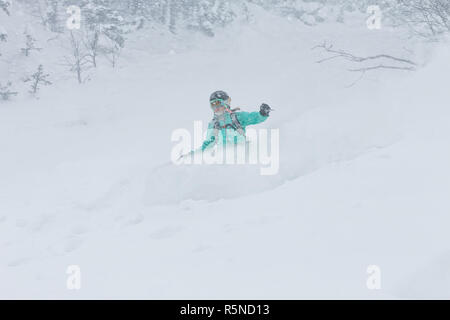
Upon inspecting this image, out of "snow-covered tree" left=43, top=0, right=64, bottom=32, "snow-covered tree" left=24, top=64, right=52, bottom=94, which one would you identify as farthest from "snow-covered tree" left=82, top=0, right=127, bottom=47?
"snow-covered tree" left=24, top=64, right=52, bottom=94

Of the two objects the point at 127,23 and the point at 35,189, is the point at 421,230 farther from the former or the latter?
the point at 127,23

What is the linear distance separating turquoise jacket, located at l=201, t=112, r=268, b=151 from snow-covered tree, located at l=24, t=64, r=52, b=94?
13.8 m

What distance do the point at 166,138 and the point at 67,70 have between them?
11030 mm

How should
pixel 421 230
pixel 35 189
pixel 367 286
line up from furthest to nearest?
pixel 35 189
pixel 421 230
pixel 367 286

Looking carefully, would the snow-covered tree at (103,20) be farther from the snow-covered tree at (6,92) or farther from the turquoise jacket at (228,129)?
the turquoise jacket at (228,129)

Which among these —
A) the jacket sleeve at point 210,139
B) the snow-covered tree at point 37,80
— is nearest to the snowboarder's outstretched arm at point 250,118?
the jacket sleeve at point 210,139

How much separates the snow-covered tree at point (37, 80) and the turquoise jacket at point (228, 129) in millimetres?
13763

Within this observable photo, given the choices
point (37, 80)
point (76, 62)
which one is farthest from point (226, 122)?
point (76, 62)

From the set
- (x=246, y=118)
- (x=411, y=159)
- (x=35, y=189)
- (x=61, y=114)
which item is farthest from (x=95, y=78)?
(x=411, y=159)

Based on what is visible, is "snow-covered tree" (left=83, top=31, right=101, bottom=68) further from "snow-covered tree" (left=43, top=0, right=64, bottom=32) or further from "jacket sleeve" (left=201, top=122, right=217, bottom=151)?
"jacket sleeve" (left=201, top=122, right=217, bottom=151)

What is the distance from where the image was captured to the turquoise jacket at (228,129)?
6.14 metres

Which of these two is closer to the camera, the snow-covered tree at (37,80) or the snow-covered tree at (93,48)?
the snow-covered tree at (37,80)

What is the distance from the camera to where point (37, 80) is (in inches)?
663

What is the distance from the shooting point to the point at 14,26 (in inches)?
837
